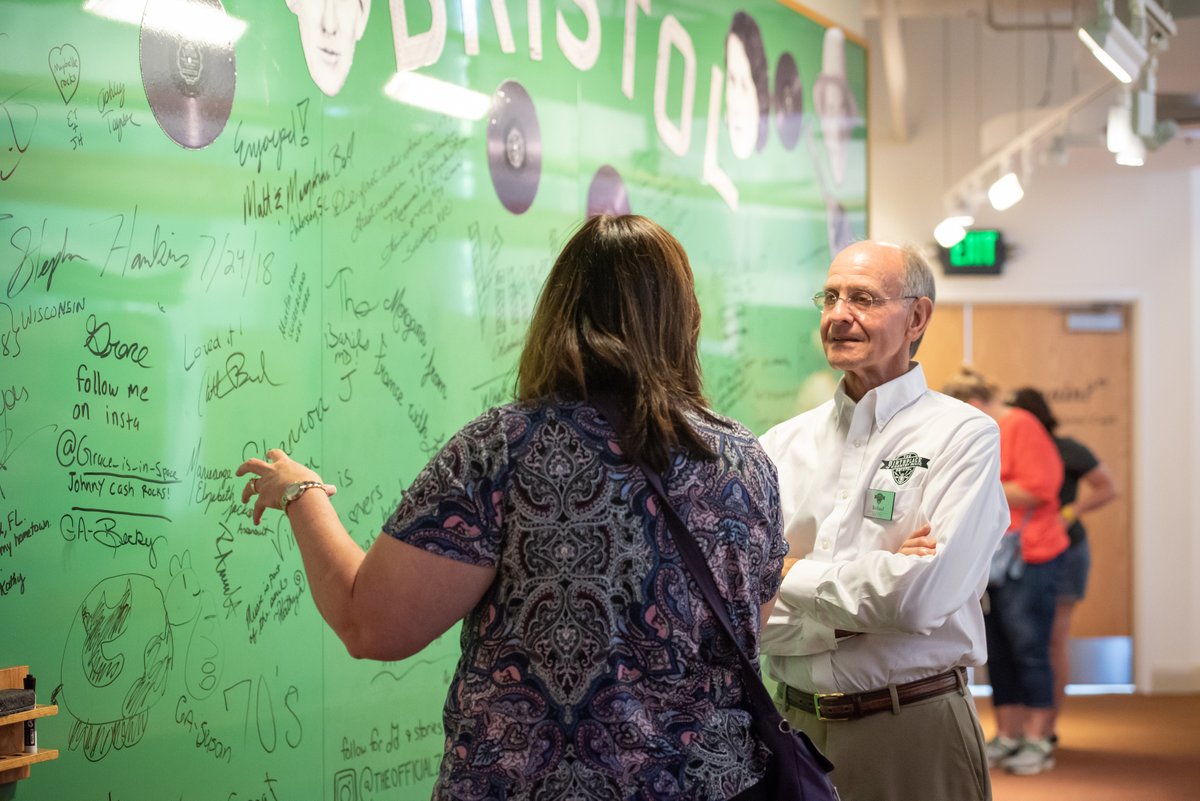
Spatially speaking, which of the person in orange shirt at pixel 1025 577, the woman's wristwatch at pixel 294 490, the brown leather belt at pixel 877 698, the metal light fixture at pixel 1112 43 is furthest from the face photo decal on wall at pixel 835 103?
the woman's wristwatch at pixel 294 490

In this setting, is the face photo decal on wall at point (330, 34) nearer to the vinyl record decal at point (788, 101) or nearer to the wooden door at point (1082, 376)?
the vinyl record decal at point (788, 101)

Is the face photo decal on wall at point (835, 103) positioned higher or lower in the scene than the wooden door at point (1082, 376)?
higher

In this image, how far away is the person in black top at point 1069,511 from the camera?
21.7 ft

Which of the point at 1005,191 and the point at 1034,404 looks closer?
the point at 1005,191

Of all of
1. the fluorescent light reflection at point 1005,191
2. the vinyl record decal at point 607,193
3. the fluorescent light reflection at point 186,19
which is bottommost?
the vinyl record decal at point 607,193

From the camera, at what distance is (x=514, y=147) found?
370 cm

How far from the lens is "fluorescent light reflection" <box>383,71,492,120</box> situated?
3262mm

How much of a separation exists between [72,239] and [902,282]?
166 centimetres

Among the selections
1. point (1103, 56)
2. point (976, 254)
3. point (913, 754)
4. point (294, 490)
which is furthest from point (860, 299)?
point (976, 254)

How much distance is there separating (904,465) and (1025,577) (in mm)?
4045

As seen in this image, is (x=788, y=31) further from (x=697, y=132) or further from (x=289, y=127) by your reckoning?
(x=289, y=127)
